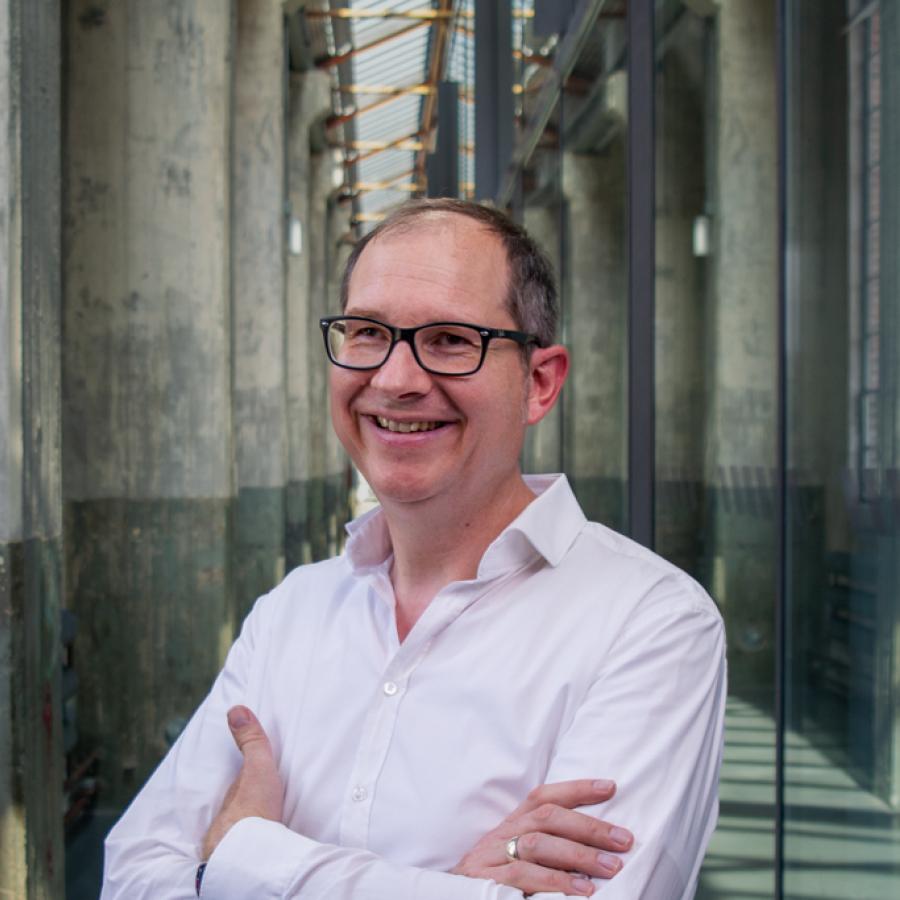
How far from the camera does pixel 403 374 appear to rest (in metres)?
1.73

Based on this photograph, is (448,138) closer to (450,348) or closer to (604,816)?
(450,348)

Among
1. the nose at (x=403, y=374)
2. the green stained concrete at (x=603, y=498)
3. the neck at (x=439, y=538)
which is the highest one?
the nose at (x=403, y=374)

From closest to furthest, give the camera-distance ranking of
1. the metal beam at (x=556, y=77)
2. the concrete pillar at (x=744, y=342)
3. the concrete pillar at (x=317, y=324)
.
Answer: the concrete pillar at (x=744, y=342) < the metal beam at (x=556, y=77) < the concrete pillar at (x=317, y=324)

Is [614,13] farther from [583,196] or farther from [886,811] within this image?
[886,811]

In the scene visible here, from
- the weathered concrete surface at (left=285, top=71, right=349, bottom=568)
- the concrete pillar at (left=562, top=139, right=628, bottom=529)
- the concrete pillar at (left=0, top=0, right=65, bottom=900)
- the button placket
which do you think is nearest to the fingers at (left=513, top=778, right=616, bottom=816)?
the button placket

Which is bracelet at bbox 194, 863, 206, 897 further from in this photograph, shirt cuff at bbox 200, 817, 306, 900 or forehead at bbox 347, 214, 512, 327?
forehead at bbox 347, 214, 512, 327

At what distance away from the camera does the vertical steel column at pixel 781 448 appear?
9.01 feet

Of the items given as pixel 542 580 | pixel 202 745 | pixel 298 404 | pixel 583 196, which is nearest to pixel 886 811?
pixel 542 580

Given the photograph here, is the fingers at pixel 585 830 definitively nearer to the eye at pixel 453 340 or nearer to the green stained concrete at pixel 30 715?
the eye at pixel 453 340

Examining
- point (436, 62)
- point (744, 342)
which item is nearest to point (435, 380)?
point (744, 342)

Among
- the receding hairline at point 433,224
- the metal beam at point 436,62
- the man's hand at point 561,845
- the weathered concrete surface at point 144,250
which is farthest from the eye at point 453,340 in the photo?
the metal beam at point 436,62

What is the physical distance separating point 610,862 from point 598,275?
13.4ft

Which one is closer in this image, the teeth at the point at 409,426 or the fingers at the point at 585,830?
the fingers at the point at 585,830

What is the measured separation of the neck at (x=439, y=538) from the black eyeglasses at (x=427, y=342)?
0.75 feet
